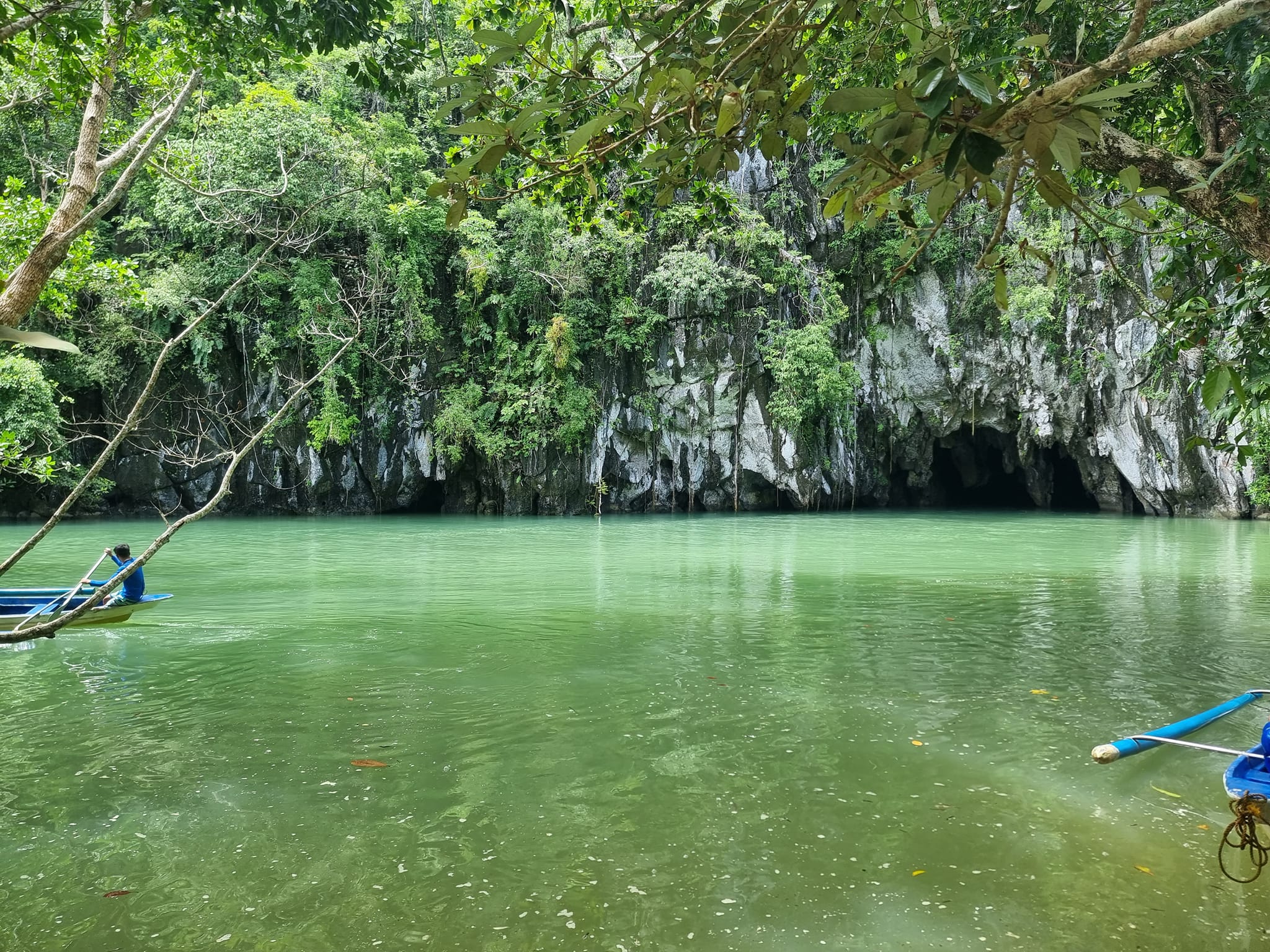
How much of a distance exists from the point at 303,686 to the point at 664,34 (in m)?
3.97

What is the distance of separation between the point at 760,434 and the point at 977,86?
65.3 feet

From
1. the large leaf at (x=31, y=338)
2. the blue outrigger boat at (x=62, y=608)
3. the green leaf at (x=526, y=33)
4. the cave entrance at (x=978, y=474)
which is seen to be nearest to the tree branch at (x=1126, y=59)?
the green leaf at (x=526, y=33)

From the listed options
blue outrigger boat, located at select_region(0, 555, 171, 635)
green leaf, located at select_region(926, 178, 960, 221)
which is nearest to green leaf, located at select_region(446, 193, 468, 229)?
green leaf, located at select_region(926, 178, 960, 221)

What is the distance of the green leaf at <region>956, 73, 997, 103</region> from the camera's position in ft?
3.84

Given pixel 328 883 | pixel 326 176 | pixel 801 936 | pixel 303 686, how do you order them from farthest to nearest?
1. pixel 326 176
2. pixel 303 686
3. pixel 328 883
4. pixel 801 936

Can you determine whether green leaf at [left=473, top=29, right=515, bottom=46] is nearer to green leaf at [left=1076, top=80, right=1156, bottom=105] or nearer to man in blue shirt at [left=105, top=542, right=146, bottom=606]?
green leaf at [left=1076, top=80, right=1156, bottom=105]

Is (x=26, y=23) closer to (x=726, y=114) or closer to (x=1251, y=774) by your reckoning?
(x=726, y=114)

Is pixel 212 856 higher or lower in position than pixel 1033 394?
lower

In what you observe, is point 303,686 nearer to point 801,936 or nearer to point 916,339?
point 801,936

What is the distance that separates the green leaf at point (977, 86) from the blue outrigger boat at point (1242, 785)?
217 cm

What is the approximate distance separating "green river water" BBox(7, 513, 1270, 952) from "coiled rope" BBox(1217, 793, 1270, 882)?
0.06 metres

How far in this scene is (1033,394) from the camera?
19984mm

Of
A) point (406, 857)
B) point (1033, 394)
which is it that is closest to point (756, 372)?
point (1033, 394)

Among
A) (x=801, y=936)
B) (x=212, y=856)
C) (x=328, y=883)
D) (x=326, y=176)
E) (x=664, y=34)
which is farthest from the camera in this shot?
(x=326, y=176)
